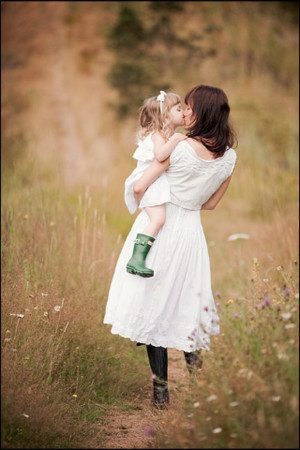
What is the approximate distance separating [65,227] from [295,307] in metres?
3.04

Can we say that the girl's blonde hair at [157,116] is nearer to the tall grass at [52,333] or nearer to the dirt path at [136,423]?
the tall grass at [52,333]

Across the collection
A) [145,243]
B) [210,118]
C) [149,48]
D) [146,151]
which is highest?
[149,48]

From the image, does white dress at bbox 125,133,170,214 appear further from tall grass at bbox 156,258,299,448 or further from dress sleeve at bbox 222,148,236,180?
tall grass at bbox 156,258,299,448

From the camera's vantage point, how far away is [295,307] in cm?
276

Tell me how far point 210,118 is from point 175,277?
0.89 m

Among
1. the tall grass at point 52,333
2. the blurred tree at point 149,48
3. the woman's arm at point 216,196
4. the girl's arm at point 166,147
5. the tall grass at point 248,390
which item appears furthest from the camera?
the blurred tree at point 149,48

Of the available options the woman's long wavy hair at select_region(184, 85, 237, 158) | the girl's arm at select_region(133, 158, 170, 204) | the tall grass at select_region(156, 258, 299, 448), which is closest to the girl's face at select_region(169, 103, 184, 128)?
the woman's long wavy hair at select_region(184, 85, 237, 158)

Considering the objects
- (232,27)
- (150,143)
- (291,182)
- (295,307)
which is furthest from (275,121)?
(295,307)

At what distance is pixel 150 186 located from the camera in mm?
3531

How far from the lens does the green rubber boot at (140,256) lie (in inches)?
135

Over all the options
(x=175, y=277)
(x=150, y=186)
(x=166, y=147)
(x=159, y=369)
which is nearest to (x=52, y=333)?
(x=159, y=369)

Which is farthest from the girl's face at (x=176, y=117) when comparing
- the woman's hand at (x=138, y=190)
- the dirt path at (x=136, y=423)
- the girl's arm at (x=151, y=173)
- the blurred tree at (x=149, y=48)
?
the blurred tree at (x=149, y=48)

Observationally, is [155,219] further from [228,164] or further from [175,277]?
[228,164]

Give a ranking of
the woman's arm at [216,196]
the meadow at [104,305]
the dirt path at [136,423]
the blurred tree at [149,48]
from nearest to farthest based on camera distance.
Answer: the meadow at [104,305], the dirt path at [136,423], the woman's arm at [216,196], the blurred tree at [149,48]
